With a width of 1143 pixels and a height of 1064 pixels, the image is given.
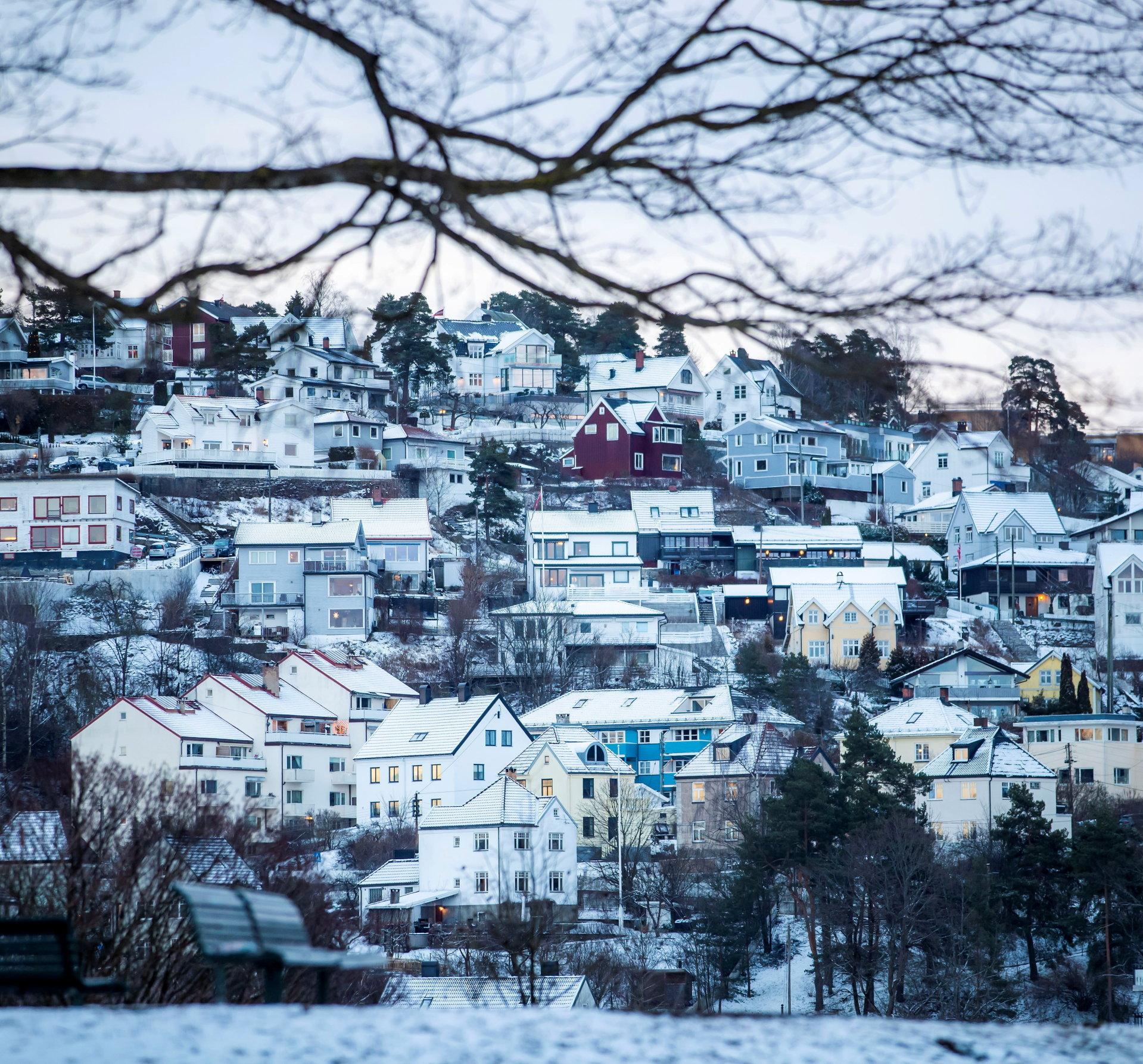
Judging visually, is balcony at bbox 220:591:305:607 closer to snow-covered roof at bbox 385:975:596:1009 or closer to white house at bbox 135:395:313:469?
white house at bbox 135:395:313:469

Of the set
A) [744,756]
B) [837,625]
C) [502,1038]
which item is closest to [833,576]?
[837,625]

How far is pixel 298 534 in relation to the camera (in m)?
73.1

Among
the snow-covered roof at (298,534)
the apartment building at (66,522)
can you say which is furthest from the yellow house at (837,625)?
the apartment building at (66,522)

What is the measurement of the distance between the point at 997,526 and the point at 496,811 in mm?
39749

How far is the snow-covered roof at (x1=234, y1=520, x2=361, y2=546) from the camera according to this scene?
72.0 metres

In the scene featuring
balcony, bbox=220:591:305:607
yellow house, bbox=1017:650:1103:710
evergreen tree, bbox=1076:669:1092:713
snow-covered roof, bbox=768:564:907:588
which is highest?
snow-covered roof, bbox=768:564:907:588

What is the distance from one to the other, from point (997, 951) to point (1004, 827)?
6.40m

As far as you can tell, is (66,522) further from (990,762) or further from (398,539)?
(990,762)

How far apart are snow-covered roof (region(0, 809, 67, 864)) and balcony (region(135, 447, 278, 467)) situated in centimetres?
5638

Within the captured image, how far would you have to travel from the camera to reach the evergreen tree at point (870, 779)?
154 feet

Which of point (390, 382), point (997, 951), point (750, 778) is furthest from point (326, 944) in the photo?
point (390, 382)

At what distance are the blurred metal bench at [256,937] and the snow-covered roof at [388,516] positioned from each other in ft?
222

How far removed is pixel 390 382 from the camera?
10788 cm

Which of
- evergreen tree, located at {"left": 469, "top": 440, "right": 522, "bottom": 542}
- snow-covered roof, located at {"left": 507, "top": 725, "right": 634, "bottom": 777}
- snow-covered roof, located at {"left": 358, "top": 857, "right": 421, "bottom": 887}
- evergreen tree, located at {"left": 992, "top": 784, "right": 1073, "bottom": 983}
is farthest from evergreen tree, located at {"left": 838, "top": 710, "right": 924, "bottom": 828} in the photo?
evergreen tree, located at {"left": 469, "top": 440, "right": 522, "bottom": 542}
